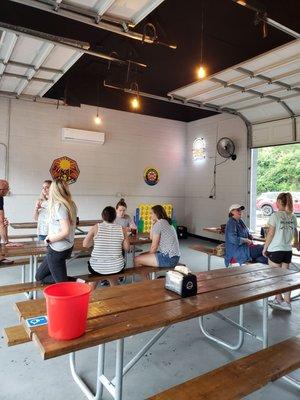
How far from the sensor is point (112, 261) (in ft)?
11.7

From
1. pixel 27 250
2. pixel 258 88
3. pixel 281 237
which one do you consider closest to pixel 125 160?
pixel 258 88

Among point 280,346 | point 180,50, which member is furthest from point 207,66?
point 280,346

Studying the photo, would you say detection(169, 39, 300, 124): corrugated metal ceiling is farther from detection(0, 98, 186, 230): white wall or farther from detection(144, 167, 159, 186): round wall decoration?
detection(144, 167, 159, 186): round wall decoration

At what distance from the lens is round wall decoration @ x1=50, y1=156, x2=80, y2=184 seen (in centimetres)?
748

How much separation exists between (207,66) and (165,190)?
4.30 meters

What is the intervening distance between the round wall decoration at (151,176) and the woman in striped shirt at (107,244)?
541 cm

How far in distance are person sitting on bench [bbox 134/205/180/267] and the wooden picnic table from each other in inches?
49.5

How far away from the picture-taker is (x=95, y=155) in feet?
26.4

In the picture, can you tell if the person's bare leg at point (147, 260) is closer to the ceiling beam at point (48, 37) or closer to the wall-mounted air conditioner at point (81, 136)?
the ceiling beam at point (48, 37)

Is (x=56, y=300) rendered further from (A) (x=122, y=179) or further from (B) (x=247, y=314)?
(A) (x=122, y=179)

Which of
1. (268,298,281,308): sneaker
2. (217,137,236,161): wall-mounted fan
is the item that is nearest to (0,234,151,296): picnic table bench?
(268,298,281,308): sneaker

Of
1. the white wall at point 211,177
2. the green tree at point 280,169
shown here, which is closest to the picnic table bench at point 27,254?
the white wall at point 211,177

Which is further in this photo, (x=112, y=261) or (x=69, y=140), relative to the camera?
(x=69, y=140)

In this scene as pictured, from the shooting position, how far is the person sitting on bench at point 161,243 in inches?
152
